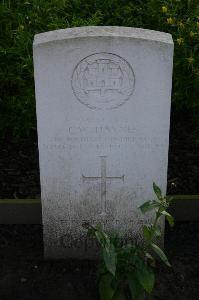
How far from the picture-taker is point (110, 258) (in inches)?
118

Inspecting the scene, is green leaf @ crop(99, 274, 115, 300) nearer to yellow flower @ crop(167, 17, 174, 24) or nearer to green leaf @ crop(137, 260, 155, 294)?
green leaf @ crop(137, 260, 155, 294)

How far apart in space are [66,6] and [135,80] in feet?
6.63

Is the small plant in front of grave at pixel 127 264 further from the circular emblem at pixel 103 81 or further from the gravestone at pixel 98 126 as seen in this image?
the circular emblem at pixel 103 81

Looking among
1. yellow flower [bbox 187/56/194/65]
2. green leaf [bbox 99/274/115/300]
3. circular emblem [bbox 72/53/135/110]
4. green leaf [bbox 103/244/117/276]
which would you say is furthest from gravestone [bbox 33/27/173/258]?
yellow flower [bbox 187/56/194/65]

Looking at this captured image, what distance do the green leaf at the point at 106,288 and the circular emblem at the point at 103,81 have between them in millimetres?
1062

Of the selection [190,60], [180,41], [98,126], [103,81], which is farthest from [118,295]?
[180,41]

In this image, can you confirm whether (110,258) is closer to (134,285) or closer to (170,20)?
(134,285)

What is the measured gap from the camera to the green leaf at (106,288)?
10.7 ft

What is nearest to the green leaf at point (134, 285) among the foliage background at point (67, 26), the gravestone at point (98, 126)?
the gravestone at point (98, 126)

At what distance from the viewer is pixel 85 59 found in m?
3.25

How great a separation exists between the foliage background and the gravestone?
117 cm

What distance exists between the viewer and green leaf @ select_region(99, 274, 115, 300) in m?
3.25

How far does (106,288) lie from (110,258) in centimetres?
36

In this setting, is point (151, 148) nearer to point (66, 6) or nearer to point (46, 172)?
point (46, 172)
